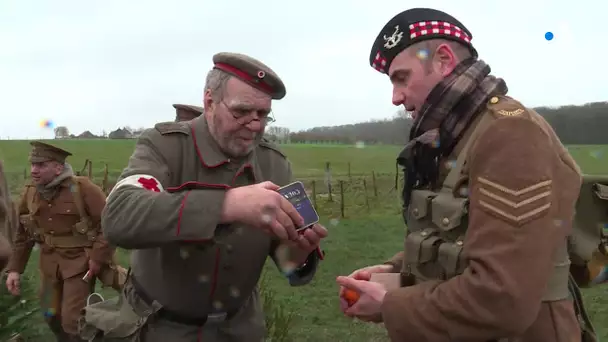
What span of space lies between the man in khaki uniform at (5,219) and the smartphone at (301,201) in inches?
48.8

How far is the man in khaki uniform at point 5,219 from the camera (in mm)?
2614

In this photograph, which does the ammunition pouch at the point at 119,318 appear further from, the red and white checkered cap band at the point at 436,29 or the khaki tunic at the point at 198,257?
the red and white checkered cap band at the point at 436,29

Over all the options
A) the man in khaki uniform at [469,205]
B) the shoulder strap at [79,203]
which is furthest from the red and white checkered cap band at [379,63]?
the shoulder strap at [79,203]

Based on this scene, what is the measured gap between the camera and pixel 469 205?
81.1 inches

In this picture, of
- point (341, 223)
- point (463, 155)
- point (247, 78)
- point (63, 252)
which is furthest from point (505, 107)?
point (341, 223)

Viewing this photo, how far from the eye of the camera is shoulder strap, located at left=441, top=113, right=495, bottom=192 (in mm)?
2125

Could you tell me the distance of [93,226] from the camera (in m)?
7.81

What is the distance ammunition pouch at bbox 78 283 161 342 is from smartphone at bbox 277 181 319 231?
1135 millimetres

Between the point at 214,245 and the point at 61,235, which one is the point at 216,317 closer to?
the point at 214,245

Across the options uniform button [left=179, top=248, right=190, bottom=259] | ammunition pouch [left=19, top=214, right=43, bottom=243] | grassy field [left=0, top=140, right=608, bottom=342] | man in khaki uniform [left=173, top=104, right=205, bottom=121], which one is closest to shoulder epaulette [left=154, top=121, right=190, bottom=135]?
uniform button [left=179, top=248, right=190, bottom=259]

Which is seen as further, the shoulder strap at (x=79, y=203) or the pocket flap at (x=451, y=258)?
the shoulder strap at (x=79, y=203)

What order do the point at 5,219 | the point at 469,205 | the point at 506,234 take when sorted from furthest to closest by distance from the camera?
the point at 5,219 < the point at 469,205 < the point at 506,234

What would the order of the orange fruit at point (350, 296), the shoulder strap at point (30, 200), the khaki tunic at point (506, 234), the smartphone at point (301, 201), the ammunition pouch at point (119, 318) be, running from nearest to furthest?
the khaki tunic at point (506, 234), the orange fruit at point (350, 296), the smartphone at point (301, 201), the ammunition pouch at point (119, 318), the shoulder strap at point (30, 200)

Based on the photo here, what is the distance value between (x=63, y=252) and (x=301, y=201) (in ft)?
20.1
